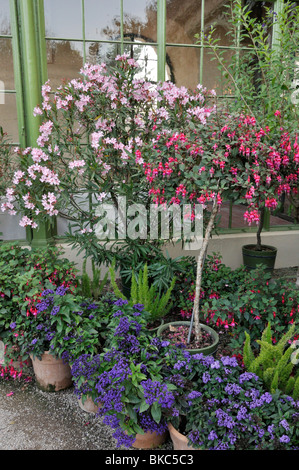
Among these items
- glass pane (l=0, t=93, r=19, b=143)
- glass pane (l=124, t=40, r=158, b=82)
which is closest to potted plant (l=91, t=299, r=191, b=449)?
glass pane (l=0, t=93, r=19, b=143)

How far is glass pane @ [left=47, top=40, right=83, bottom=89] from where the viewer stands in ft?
11.3

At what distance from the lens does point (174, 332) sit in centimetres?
237

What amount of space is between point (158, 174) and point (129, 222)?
1.08 meters

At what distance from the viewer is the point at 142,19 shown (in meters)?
3.60

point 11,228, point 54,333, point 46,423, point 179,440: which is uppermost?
point 11,228

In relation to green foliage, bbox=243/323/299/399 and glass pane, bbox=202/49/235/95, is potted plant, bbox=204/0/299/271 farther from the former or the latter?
green foliage, bbox=243/323/299/399

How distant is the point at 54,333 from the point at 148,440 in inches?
29.1

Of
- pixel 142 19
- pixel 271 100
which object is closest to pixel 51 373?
pixel 271 100

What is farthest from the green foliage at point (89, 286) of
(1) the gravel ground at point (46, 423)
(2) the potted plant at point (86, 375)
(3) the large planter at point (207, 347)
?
(2) the potted plant at point (86, 375)

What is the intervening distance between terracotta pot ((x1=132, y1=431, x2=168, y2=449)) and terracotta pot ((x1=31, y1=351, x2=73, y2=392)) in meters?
0.63

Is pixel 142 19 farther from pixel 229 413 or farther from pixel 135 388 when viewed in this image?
pixel 229 413

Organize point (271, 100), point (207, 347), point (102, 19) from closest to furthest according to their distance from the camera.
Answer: point (207, 347) → point (271, 100) → point (102, 19)

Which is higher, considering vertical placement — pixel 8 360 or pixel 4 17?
A: pixel 4 17

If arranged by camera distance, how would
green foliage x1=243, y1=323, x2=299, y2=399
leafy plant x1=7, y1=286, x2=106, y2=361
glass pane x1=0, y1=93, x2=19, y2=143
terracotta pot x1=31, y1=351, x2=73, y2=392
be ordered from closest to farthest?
green foliage x1=243, y1=323, x2=299, y2=399
leafy plant x1=7, y1=286, x2=106, y2=361
terracotta pot x1=31, y1=351, x2=73, y2=392
glass pane x1=0, y1=93, x2=19, y2=143
